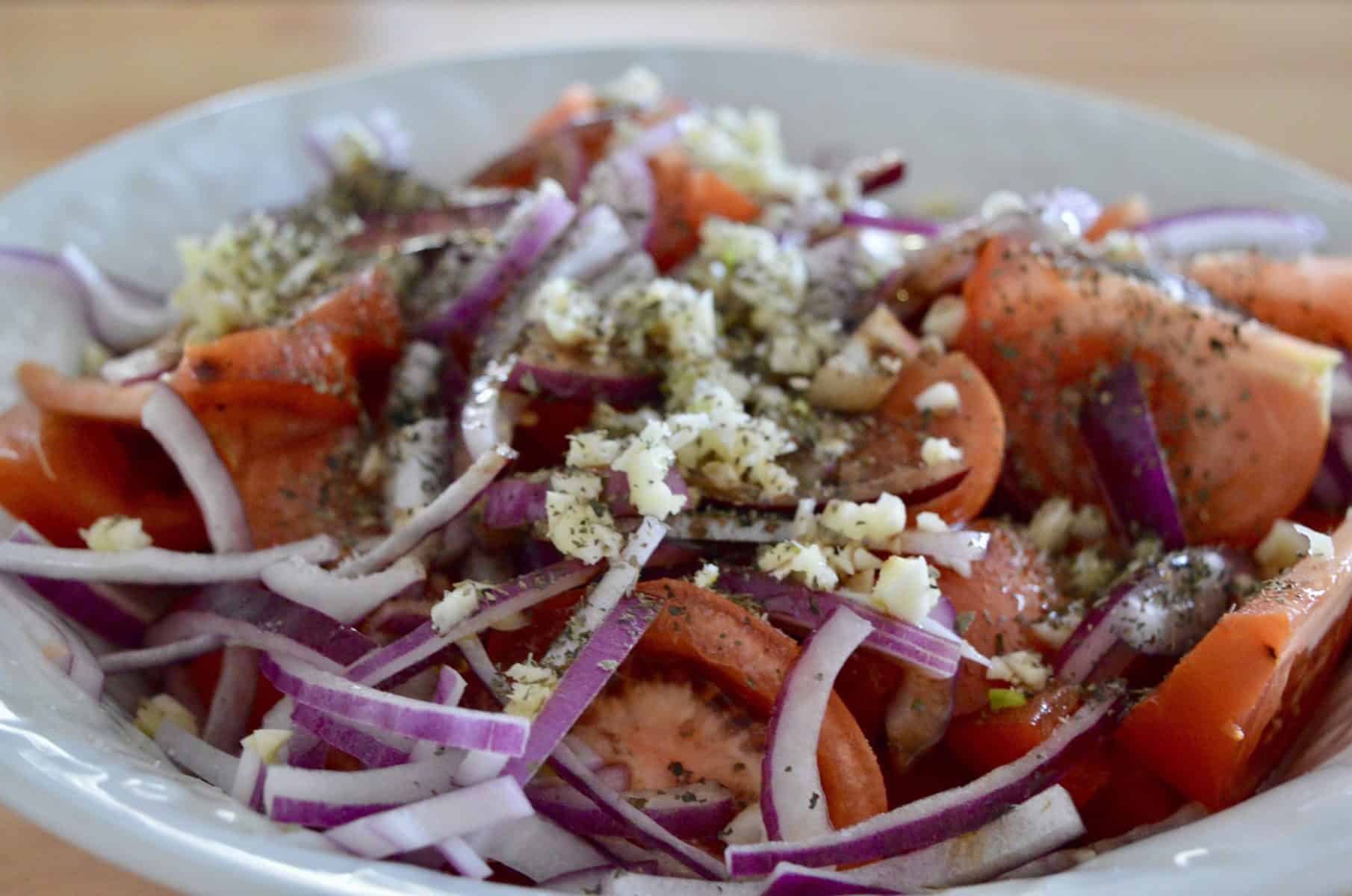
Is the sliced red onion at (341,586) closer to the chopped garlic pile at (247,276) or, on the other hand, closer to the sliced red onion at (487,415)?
the sliced red onion at (487,415)

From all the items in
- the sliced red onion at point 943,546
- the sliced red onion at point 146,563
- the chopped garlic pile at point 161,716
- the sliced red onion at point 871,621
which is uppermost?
the sliced red onion at point 943,546

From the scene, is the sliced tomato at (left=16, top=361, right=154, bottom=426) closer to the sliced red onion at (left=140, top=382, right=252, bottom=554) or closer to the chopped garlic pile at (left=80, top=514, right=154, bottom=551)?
the sliced red onion at (left=140, top=382, right=252, bottom=554)

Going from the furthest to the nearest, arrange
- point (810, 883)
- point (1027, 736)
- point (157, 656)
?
point (157, 656) < point (1027, 736) < point (810, 883)

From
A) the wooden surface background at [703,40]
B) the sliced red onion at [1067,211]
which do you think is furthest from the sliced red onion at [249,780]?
the wooden surface background at [703,40]

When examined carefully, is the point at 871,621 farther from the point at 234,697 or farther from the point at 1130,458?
the point at 234,697

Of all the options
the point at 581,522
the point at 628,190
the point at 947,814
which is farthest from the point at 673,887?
the point at 628,190

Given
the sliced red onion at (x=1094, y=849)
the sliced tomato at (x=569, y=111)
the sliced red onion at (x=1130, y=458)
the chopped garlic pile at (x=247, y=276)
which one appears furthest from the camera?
the sliced tomato at (x=569, y=111)

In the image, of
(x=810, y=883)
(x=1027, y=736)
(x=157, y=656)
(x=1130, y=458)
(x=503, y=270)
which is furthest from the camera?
(x=503, y=270)
